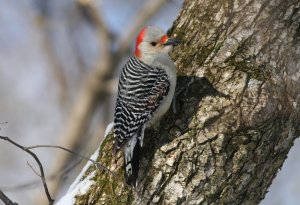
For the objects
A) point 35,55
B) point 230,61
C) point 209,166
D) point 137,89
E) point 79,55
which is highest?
point 35,55

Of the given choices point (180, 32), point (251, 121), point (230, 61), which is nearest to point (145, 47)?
point (180, 32)

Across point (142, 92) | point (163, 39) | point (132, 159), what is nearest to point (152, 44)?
point (163, 39)

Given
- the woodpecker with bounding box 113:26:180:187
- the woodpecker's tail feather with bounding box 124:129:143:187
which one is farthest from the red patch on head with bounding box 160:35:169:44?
the woodpecker's tail feather with bounding box 124:129:143:187

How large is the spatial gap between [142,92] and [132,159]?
64 cm

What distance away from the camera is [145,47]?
16.5ft

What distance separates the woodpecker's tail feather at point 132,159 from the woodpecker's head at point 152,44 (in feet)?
2.34

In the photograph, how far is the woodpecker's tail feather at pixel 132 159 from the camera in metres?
4.09

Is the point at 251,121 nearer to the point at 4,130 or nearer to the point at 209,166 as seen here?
the point at 209,166

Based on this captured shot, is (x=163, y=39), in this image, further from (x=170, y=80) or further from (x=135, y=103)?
(x=135, y=103)

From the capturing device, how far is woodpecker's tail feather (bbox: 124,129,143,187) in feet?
13.4

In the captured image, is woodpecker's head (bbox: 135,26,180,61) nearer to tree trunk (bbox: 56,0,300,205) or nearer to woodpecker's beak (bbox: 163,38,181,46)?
woodpecker's beak (bbox: 163,38,181,46)

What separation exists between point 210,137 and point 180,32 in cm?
92

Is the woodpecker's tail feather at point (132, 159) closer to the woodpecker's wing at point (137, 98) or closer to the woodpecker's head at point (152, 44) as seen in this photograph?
the woodpecker's wing at point (137, 98)

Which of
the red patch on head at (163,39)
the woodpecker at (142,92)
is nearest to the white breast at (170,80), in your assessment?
the woodpecker at (142,92)
